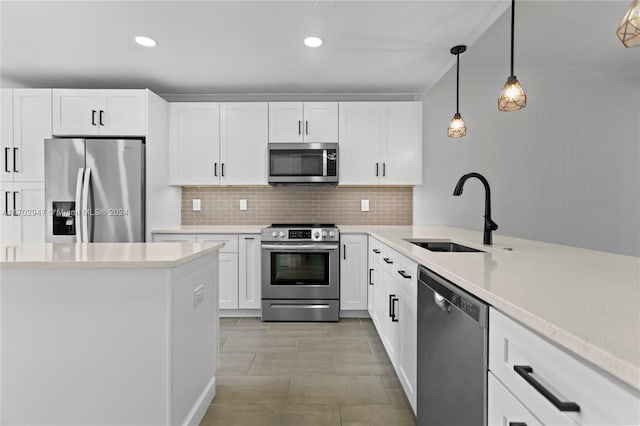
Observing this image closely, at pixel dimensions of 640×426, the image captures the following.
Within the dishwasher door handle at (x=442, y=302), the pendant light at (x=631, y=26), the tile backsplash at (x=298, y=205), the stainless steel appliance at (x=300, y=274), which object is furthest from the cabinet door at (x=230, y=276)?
the pendant light at (x=631, y=26)

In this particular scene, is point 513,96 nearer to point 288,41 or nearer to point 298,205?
point 288,41

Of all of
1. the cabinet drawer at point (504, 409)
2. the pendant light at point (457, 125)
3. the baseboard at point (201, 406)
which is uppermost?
the pendant light at point (457, 125)

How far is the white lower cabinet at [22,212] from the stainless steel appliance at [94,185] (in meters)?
0.13

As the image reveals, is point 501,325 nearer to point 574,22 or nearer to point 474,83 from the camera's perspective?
point 574,22

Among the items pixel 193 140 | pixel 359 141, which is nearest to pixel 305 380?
pixel 359 141

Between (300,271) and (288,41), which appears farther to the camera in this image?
(300,271)

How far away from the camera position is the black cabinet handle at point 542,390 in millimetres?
606

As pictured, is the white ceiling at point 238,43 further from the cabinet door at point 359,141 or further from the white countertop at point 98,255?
the white countertop at point 98,255

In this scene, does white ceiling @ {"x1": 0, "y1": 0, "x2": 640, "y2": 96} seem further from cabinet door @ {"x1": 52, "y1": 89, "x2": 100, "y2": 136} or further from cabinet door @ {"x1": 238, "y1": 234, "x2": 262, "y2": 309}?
cabinet door @ {"x1": 238, "y1": 234, "x2": 262, "y2": 309}

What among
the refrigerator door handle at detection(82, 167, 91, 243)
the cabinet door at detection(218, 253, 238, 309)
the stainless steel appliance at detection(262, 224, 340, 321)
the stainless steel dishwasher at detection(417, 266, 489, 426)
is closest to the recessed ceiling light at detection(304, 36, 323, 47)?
the stainless steel appliance at detection(262, 224, 340, 321)

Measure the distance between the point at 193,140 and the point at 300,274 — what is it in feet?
6.25

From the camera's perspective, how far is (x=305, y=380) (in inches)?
87.0

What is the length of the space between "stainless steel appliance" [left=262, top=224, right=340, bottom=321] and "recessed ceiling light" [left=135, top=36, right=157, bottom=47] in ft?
6.11

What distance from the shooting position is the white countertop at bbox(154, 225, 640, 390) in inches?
21.8
